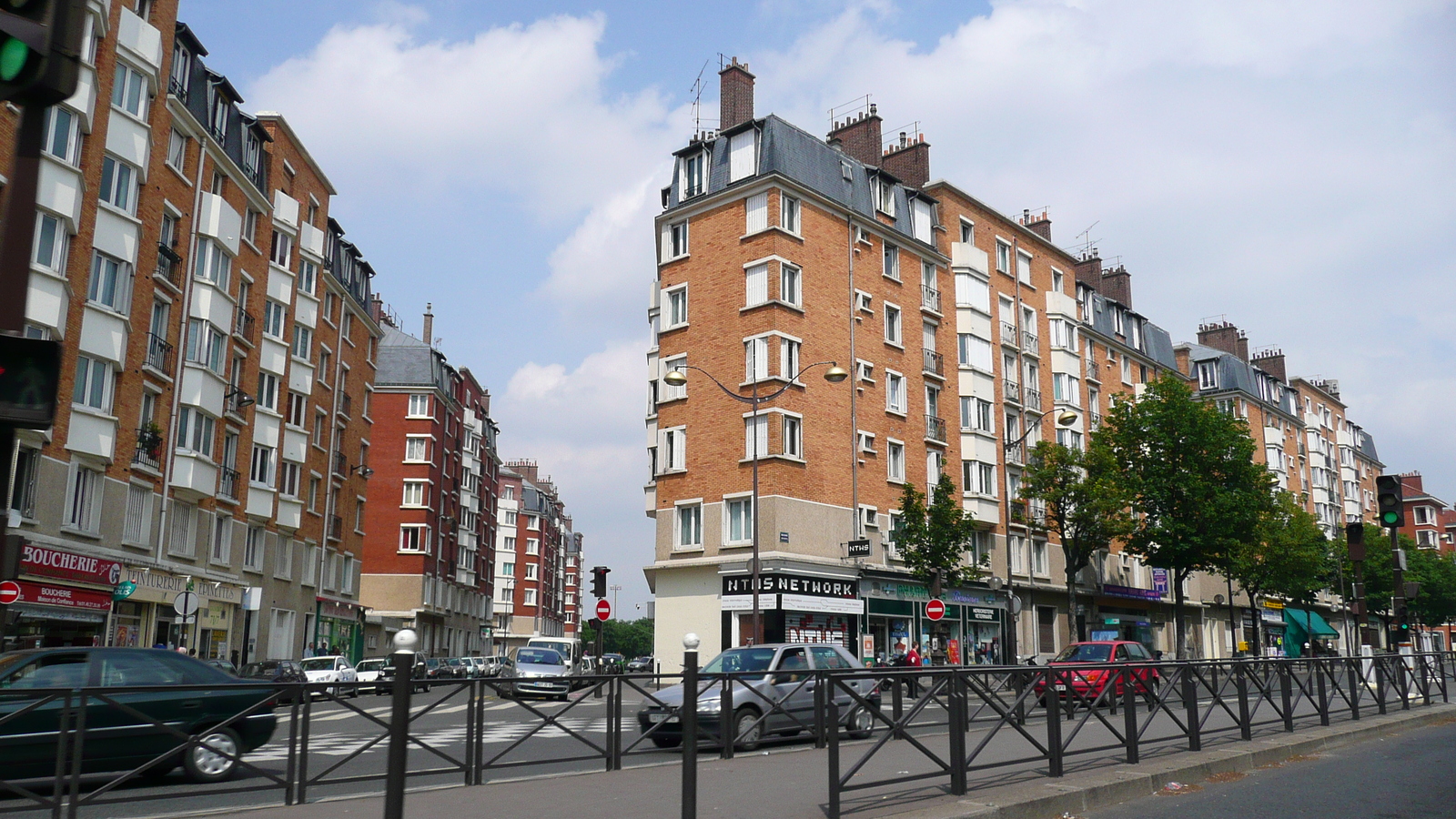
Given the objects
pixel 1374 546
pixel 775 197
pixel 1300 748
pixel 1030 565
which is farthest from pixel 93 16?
pixel 1374 546

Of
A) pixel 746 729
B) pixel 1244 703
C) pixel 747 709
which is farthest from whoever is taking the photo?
pixel 747 709

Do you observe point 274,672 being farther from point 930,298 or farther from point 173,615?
point 930,298

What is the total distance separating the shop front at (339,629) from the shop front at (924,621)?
69.2 feet

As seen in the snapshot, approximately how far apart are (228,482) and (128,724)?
28894 millimetres

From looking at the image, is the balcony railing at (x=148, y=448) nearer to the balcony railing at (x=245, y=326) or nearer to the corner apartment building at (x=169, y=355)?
the corner apartment building at (x=169, y=355)

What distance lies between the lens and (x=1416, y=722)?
1638cm

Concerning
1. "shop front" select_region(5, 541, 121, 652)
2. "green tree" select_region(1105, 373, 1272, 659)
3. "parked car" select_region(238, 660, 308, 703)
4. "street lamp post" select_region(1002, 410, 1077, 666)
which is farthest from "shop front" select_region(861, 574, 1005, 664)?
"shop front" select_region(5, 541, 121, 652)

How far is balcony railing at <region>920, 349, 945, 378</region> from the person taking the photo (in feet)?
136

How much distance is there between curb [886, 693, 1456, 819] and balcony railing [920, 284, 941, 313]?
94.7ft

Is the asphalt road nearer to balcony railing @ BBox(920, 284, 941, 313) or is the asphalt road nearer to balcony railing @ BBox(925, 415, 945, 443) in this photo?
balcony railing @ BBox(925, 415, 945, 443)

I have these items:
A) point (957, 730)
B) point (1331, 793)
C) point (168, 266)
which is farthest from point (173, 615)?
point (1331, 793)

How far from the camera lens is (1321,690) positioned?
14766 mm

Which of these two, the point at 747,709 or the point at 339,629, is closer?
the point at 747,709

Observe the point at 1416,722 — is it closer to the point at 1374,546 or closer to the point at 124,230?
the point at 124,230
